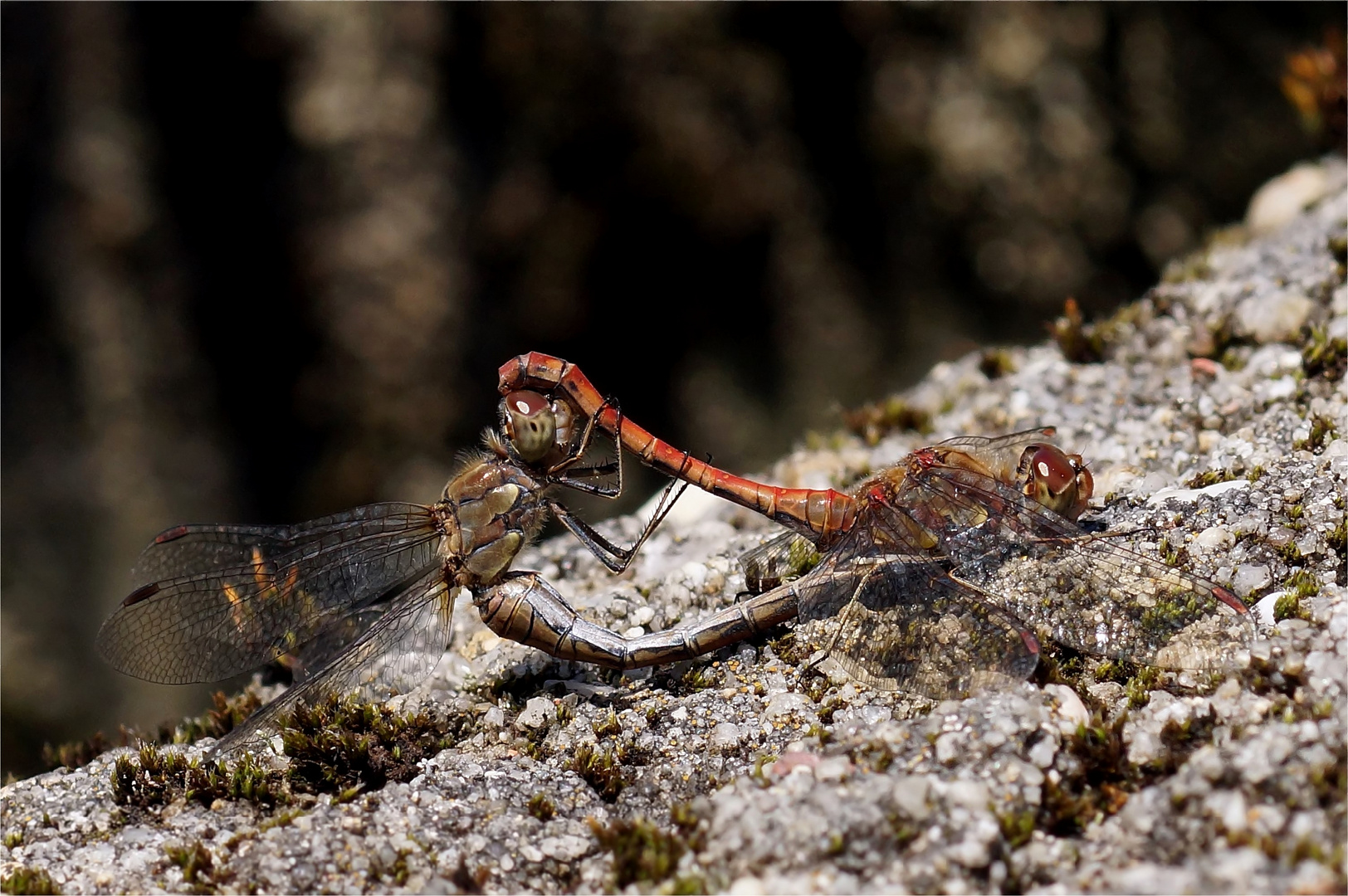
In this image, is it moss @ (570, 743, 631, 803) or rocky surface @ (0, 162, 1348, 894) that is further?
moss @ (570, 743, 631, 803)

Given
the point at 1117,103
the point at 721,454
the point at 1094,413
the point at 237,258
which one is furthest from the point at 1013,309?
the point at 237,258

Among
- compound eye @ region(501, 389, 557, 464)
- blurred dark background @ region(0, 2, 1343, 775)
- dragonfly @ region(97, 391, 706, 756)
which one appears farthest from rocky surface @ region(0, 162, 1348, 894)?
blurred dark background @ region(0, 2, 1343, 775)

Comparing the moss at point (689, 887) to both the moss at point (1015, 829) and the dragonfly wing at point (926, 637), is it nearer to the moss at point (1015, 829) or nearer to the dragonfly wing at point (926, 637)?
the moss at point (1015, 829)

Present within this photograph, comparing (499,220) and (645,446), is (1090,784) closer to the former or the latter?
(645,446)

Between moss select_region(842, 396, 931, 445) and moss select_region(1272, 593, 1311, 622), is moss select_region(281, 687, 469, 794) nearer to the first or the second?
moss select_region(1272, 593, 1311, 622)

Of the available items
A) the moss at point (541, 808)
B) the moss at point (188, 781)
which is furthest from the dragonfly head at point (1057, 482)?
the moss at point (188, 781)

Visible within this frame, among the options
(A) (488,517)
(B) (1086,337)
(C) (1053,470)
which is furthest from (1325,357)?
(A) (488,517)

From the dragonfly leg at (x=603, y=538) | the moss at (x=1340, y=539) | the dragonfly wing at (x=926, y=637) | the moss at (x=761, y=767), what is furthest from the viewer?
the dragonfly leg at (x=603, y=538)
